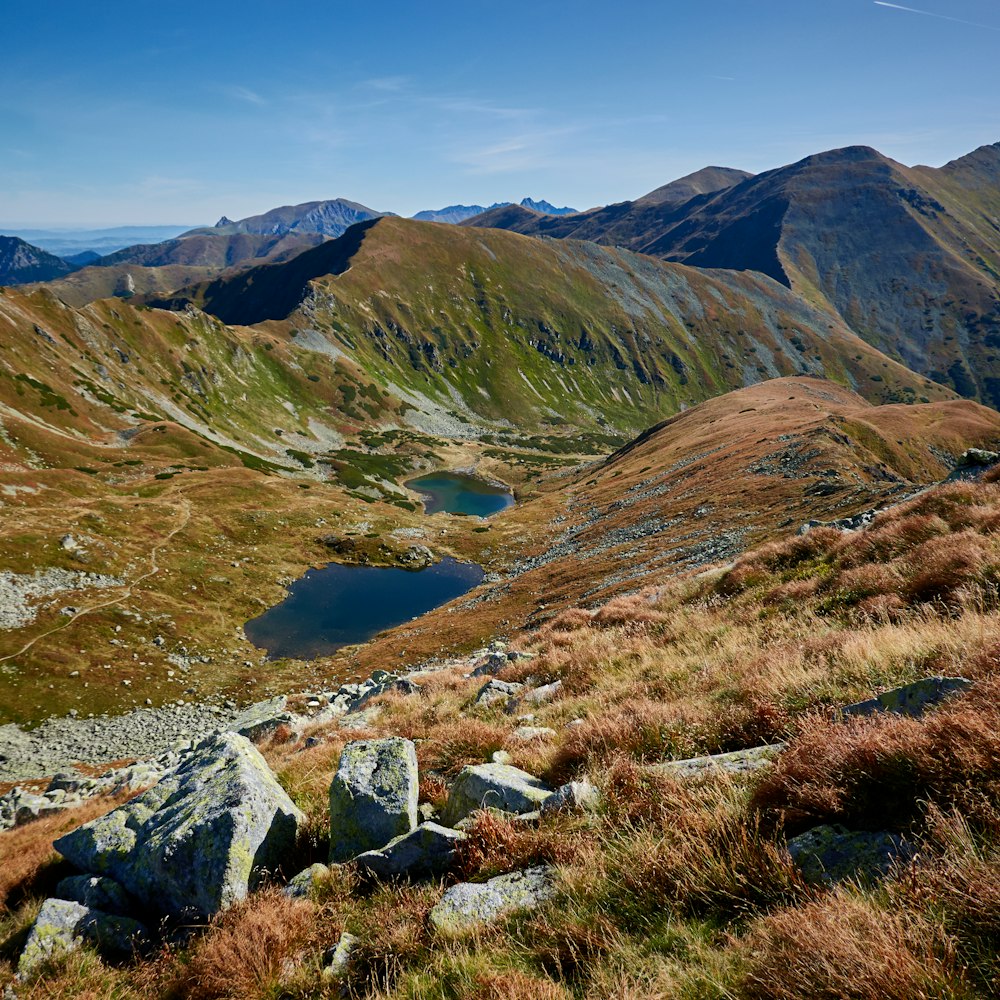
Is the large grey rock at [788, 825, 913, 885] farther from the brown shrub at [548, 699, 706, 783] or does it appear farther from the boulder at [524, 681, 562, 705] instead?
the boulder at [524, 681, 562, 705]

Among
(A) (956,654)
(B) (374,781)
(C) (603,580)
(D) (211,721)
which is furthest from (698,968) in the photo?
(C) (603,580)

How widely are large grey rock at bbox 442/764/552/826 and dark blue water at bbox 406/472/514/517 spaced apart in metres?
114

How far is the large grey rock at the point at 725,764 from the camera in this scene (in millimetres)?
6430

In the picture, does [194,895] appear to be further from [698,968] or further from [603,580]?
[603,580]

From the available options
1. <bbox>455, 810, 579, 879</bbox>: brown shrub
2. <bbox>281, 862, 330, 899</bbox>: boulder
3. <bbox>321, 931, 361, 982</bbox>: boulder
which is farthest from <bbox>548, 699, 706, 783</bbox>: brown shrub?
<bbox>321, 931, 361, 982</bbox>: boulder

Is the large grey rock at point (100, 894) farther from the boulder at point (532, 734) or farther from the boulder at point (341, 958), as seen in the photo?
the boulder at point (532, 734)

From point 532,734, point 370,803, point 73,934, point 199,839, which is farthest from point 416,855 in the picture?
point 73,934

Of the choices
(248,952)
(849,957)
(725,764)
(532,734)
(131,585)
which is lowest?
(131,585)

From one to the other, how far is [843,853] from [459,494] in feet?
449

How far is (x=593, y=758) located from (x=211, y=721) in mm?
41244

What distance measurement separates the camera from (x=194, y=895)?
7160 mm

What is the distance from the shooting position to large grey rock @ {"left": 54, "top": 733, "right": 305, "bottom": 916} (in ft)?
23.6

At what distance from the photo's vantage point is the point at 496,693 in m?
15.8

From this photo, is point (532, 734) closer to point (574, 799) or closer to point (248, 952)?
point (574, 799)
